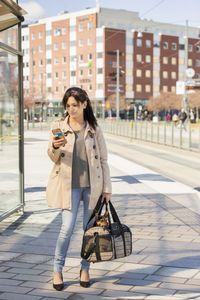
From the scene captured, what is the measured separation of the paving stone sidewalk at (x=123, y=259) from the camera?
3816 mm

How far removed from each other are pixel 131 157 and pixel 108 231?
13.3 meters

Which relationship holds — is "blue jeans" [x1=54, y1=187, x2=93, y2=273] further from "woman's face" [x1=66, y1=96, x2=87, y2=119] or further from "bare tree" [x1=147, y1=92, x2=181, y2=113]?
"bare tree" [x1=147, y1=92, x2=181, y2=113]

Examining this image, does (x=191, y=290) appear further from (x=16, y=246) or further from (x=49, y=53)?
(x=49, y=53)

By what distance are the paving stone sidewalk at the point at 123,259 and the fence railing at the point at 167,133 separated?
36.8ft

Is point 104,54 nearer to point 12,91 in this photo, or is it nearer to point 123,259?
point 12,91

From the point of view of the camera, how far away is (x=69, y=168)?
3758mm

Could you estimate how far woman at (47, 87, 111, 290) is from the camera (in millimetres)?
3775

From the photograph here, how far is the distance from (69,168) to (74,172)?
61mm

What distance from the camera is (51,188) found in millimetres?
3869

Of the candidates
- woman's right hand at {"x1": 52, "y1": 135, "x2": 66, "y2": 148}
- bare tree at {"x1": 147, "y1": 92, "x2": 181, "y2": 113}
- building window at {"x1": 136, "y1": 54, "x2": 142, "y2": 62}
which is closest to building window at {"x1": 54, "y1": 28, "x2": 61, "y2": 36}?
building window at {"x1": 136, "y1": 54, "x2": 142, "y2": 62}

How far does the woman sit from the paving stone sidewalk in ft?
0.89

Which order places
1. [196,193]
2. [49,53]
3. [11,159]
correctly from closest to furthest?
[196,193], [11,159], [49,53]

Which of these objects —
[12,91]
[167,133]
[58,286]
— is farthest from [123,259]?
[167,133]

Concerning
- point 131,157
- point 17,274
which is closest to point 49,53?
point 131,157
